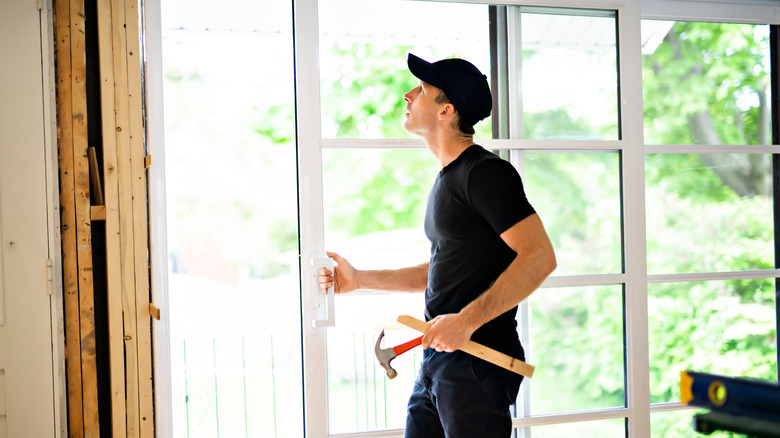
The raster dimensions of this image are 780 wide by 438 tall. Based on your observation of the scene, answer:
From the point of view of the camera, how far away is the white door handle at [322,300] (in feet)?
6.57

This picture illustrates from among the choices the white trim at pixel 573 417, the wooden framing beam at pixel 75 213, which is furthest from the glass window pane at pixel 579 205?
the wooden framing beam at pixel 75 213

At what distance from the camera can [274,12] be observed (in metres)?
3.86

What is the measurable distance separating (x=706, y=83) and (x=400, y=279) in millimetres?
1566

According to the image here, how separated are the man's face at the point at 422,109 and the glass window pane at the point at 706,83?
1.13 metres

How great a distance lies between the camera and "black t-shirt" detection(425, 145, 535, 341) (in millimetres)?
1514

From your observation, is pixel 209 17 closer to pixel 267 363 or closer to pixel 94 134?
pixel 94 134

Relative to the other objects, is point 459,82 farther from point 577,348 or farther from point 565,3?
point 577,348

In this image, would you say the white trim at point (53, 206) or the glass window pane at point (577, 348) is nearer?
the white trim at point (53, 206)

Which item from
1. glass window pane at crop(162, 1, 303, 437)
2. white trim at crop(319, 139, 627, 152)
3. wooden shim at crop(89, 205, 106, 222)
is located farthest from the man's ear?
glass window pane at crop(162, 1, 303, 437)

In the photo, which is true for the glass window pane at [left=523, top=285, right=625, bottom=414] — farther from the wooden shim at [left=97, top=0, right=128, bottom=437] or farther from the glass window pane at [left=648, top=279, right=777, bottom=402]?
the wooden shim at [left=97, top=0, right=128, bottom=437]

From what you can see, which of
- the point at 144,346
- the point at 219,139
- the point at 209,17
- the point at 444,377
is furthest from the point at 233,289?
the point at 444,377

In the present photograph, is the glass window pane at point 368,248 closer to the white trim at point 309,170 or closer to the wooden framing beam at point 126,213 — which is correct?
the white trim at point 309,170

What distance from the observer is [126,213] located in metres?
2.00

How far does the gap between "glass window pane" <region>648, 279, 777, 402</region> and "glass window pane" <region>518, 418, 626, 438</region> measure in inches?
7.9
